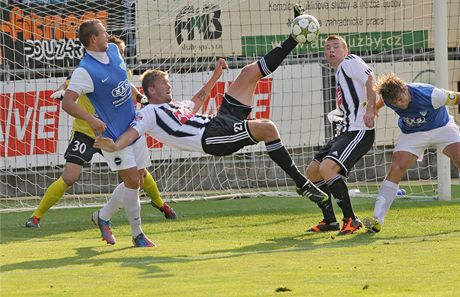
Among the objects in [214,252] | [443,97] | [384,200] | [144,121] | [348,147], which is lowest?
[214,252]

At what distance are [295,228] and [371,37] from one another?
6.63 m

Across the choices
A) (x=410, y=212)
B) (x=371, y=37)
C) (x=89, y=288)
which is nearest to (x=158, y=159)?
(x=371, y=37)

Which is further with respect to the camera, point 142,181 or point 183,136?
point 142,181

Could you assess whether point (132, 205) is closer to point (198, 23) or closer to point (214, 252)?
point (214, 252)

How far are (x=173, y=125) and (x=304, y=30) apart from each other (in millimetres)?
1665

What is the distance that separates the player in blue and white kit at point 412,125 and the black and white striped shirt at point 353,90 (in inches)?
9.3

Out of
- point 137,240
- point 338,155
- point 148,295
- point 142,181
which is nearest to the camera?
point 148,295

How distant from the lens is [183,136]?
10.6 metres

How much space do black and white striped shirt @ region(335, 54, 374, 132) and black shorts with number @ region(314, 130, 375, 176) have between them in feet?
0.27

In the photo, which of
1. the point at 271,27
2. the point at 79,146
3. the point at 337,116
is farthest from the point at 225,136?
the point at 271,27

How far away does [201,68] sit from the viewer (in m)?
17.5

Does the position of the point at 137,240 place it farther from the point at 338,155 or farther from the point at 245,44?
the point at 245,44

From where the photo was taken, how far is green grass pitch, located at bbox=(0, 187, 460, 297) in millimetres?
7520

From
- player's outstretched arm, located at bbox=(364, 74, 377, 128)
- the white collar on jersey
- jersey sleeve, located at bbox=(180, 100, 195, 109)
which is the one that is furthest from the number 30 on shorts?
player's outstretched arm, located at bbox=(364, 74, 377, 128)
